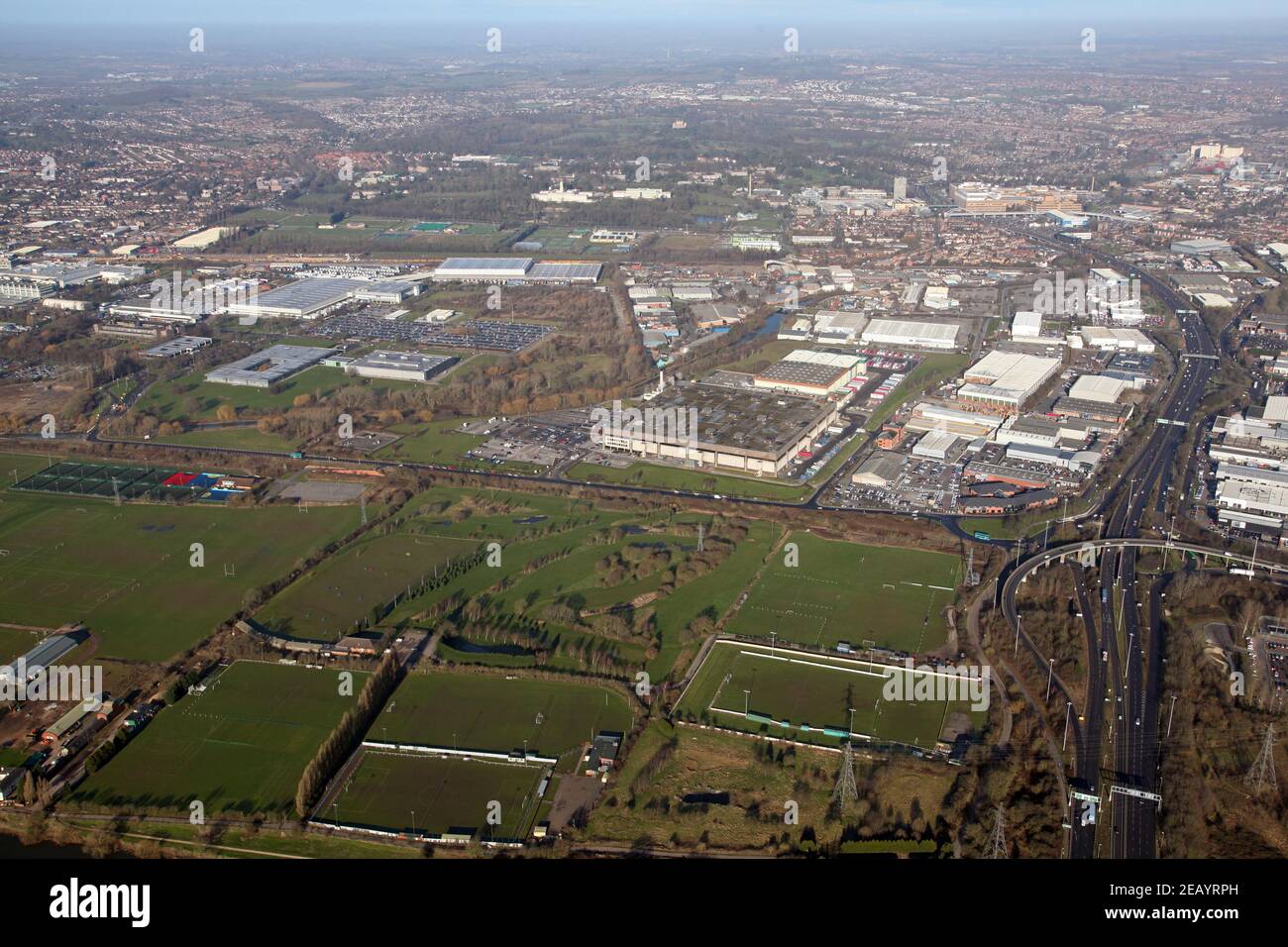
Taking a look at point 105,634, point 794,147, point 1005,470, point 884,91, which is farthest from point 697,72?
point 105,634

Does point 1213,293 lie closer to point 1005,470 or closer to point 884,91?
point 1005,470

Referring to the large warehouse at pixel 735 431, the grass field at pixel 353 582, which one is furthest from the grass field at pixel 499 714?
the large warehouse at pixel 735 431

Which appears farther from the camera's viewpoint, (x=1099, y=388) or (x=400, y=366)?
(x=400, y=366)

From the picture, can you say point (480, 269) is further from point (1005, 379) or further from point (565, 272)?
point (1005, 379)

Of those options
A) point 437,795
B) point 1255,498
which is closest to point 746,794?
point 437,795

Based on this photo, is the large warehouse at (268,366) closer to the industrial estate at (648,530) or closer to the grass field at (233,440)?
the industrial estate at (648,530)

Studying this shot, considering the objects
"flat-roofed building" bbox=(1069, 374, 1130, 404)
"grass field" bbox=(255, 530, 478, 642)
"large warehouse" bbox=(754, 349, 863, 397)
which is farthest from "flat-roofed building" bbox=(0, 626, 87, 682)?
"flat-roofed building" bbox=(1069, 374, 1130, 404)
